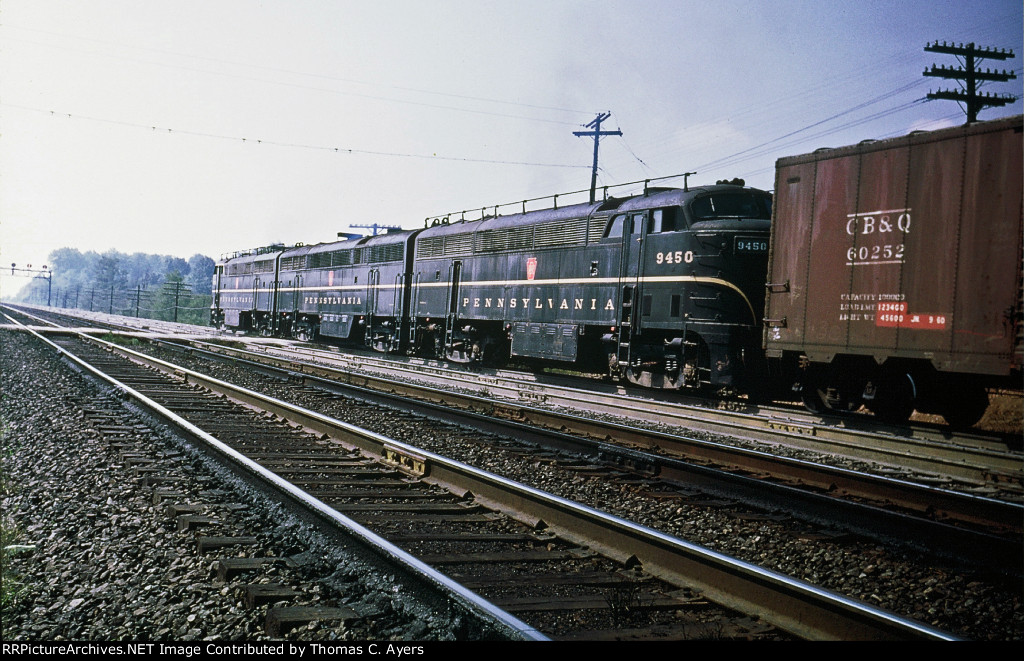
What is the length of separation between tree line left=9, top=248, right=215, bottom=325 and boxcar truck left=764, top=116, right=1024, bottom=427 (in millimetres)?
58391

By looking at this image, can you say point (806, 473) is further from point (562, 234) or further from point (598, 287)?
point (562, 234)

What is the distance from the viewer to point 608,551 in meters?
4.87

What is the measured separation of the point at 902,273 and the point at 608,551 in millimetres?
7238

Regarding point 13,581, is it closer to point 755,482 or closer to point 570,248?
point 755,482

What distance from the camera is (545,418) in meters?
10.9

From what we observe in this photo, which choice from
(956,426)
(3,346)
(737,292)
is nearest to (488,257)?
(737,292)

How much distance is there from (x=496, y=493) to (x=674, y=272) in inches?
331

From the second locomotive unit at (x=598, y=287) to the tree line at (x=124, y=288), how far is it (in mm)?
45338

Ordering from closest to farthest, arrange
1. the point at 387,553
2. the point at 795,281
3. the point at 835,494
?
1. the point at 387,553
2. the point at 835,494
3. the point at 795,281

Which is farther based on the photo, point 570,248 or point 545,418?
point 570,248

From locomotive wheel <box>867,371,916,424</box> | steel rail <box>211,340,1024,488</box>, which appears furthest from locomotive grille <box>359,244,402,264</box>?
locomotive wheel <box>867,371,916,424</box>

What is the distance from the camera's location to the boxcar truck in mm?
9203


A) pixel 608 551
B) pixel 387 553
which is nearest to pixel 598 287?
pixel 608 551

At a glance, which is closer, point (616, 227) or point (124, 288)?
point (616, 227)
